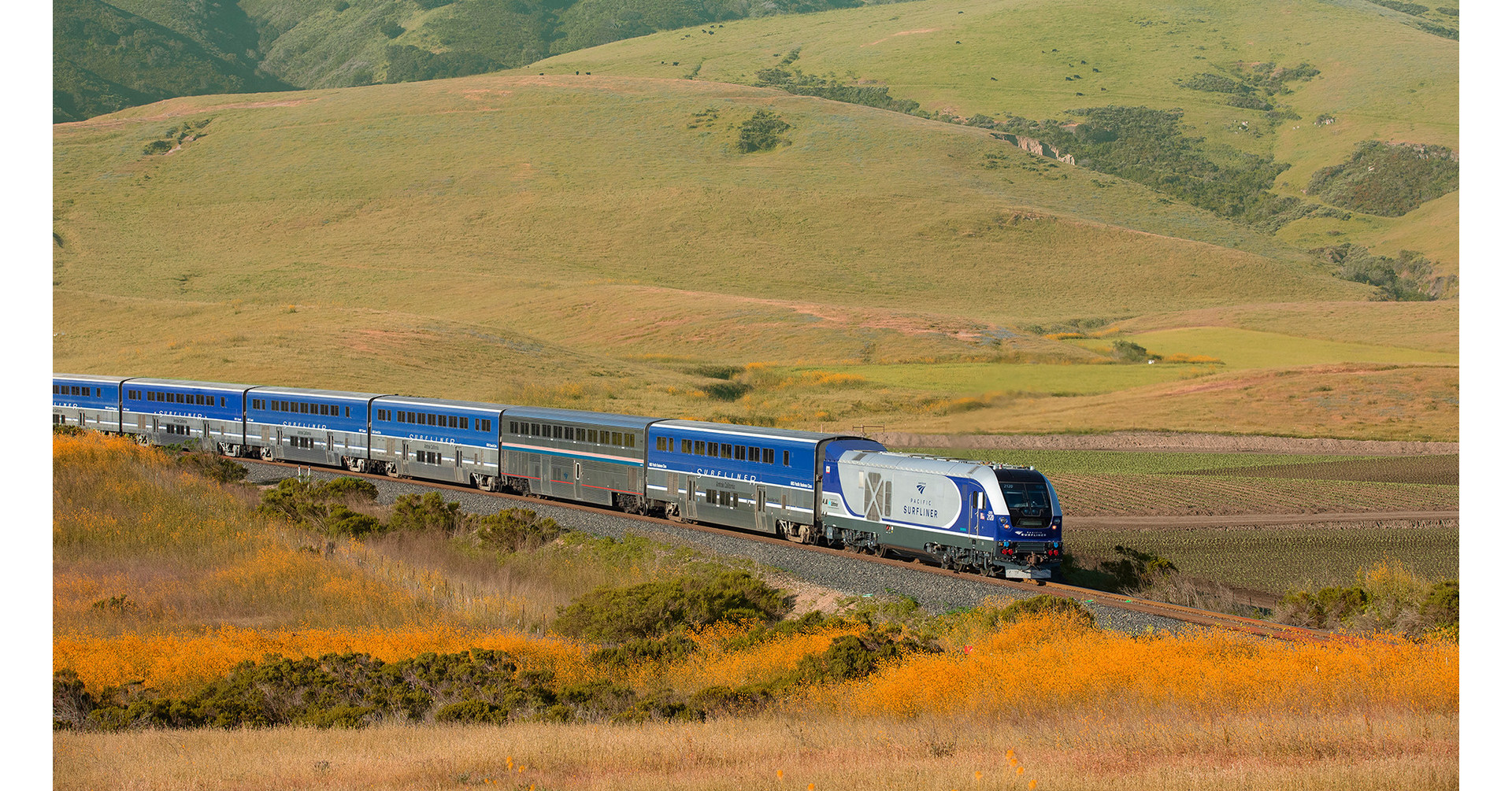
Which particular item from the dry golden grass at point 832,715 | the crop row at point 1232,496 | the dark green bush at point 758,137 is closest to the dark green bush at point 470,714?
the dry golden grass at point 832,715

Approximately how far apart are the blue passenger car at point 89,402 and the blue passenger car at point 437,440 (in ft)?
58.1

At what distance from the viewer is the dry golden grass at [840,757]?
13664mm

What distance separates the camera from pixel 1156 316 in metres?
125

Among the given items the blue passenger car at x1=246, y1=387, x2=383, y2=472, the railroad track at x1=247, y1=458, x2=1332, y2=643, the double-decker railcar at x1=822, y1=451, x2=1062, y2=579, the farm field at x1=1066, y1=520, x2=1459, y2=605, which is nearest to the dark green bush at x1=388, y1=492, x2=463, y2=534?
the railroad track at x1=247, y1=458, x2=1332, y2=643

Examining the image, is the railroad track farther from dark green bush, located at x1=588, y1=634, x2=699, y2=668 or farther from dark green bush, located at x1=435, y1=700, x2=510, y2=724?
dark green bush, located at x1=435, y1=700, x2=510, y2=724

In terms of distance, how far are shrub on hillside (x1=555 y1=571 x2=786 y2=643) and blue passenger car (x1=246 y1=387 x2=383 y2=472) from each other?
28.4 metres

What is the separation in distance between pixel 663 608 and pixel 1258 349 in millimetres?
82465

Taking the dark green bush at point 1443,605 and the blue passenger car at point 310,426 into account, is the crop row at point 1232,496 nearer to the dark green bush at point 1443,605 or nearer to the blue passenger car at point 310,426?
the dark green bush at point 1443,605

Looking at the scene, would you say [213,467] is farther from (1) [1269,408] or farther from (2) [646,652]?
(1) [1269,408]

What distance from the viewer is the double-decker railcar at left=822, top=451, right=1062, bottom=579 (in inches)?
1242

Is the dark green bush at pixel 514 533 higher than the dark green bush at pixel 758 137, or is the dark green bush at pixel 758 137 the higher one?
the dark green bush at pixel 758 137

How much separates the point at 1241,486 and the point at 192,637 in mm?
43186

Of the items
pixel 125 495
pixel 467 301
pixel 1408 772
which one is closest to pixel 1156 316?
pixel 467 301

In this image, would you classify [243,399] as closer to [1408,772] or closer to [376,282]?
[1408,772]
